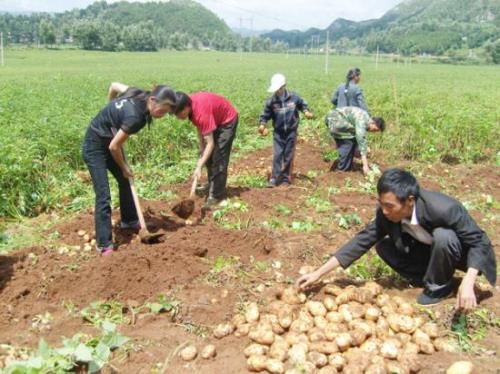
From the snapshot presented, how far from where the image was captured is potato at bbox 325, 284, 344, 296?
12.1 ft

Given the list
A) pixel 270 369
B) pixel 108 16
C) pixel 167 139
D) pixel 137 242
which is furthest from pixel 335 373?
pixel 108 16

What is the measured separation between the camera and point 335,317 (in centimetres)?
338

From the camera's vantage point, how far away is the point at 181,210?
5.82 m

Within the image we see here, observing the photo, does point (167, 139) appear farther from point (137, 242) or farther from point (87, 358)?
point (87, 358)

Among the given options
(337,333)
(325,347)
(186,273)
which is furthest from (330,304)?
(186,273)

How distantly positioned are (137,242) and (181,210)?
0.86 m

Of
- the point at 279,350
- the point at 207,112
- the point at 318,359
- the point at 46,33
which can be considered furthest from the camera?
the point at 46,33

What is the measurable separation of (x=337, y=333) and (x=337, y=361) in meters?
0.24

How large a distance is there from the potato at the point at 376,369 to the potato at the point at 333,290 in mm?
809

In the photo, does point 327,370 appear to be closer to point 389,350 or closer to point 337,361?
point 337,361

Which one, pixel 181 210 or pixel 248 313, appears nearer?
pixel 248 313

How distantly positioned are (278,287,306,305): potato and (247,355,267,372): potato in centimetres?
65

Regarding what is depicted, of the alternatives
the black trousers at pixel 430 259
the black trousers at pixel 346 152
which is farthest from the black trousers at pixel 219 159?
the black trousers at pixel 430 259

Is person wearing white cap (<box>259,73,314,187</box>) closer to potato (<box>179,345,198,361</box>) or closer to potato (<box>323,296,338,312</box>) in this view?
potato (<box>323,296,338,312</box>)
